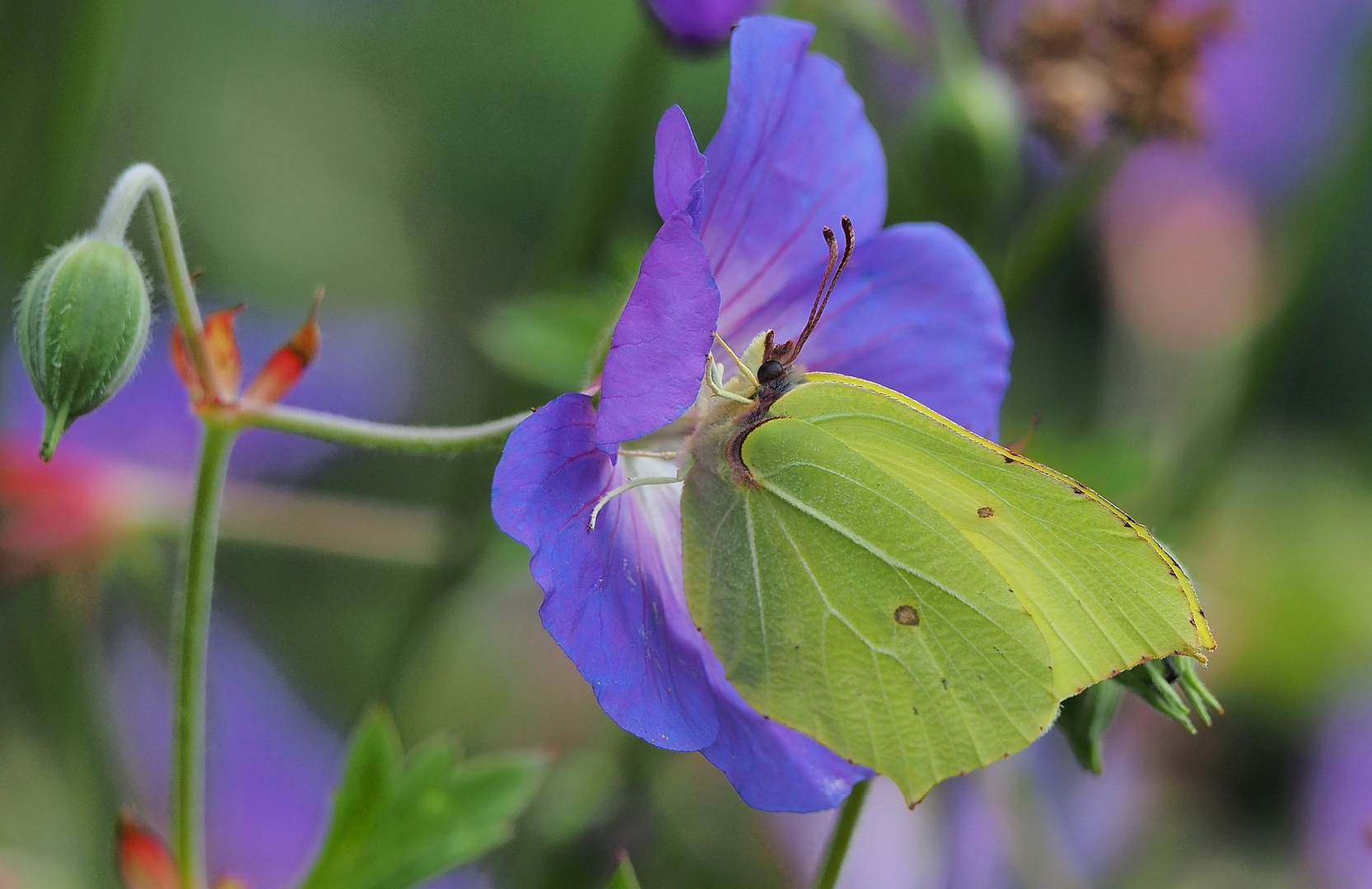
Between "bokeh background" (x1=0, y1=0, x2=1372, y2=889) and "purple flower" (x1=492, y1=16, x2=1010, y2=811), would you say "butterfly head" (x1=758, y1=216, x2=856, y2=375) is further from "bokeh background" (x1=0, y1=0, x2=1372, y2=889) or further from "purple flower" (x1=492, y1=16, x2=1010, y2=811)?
"bokeh background" (x1=0, y1=0, x2=1372, y2=889)

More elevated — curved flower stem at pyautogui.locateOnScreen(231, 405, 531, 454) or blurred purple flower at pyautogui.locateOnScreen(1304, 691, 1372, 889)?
curved flower stem at pyautogui.locateOnScreen(231, 405, 531, 454)

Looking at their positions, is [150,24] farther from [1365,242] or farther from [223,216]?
[1365,242]

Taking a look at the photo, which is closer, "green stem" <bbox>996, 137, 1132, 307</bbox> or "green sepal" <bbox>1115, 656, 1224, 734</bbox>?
"green sepal" <bbox>1115, 656, 1224, 734</bbox>

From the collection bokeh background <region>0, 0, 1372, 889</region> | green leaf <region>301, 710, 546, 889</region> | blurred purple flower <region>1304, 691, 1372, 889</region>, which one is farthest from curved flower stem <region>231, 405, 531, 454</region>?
blurred purple flower <region>1304, 691, 1372, 889</region>

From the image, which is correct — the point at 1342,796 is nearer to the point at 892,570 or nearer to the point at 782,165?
the point at 892,570

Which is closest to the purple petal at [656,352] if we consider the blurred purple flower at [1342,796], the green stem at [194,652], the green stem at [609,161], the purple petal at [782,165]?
the purple petal at [782,165]

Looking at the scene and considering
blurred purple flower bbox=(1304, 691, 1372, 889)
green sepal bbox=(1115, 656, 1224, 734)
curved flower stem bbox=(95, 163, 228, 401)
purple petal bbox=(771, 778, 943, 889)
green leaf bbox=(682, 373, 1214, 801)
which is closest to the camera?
curved flower stem bbox=(95, 163, 228, 401)

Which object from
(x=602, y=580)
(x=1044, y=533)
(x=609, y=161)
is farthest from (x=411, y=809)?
(x=609, y=161)
